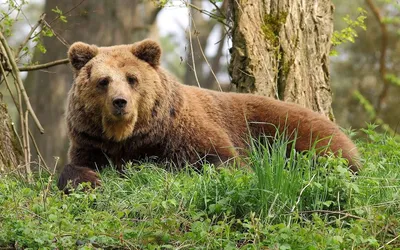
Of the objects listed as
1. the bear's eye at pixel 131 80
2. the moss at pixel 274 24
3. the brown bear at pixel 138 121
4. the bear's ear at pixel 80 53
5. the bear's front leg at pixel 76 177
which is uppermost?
the moss at pixel 274 24

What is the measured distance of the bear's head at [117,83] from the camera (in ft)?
22.6

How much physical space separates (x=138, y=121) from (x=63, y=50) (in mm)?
8769

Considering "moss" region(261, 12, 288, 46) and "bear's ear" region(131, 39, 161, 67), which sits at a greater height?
"moss" region(261, 12, 288, 46)

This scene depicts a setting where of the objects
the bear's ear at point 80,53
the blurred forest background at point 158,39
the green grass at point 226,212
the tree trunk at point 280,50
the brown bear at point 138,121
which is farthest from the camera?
the blurred forest background at point 158,39

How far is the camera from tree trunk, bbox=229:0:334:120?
8633mm

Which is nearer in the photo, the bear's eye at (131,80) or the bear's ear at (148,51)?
the bear's eye at (131,80)

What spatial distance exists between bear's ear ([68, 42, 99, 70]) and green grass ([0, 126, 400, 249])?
1.67m

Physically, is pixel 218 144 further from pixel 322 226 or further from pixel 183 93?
pixel 322 226

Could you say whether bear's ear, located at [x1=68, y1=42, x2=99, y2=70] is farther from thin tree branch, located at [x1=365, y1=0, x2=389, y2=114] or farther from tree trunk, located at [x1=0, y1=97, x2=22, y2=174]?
thin tree branch, located at [x1=365, y1=0, x2=389, y2=114]

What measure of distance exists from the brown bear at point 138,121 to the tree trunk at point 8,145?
72cm

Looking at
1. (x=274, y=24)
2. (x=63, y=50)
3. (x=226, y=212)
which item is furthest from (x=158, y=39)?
(x=226, y=212)

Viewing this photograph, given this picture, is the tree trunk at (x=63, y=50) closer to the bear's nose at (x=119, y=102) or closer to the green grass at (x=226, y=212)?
the bear's nose at (x=119, y=102)

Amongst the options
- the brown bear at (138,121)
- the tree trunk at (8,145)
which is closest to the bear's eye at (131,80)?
the brown bear at (138,121)

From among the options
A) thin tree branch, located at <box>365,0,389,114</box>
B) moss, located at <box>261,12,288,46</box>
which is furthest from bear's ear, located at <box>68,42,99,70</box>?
thin tree branch, located at <box>365,0,389,114</box>
